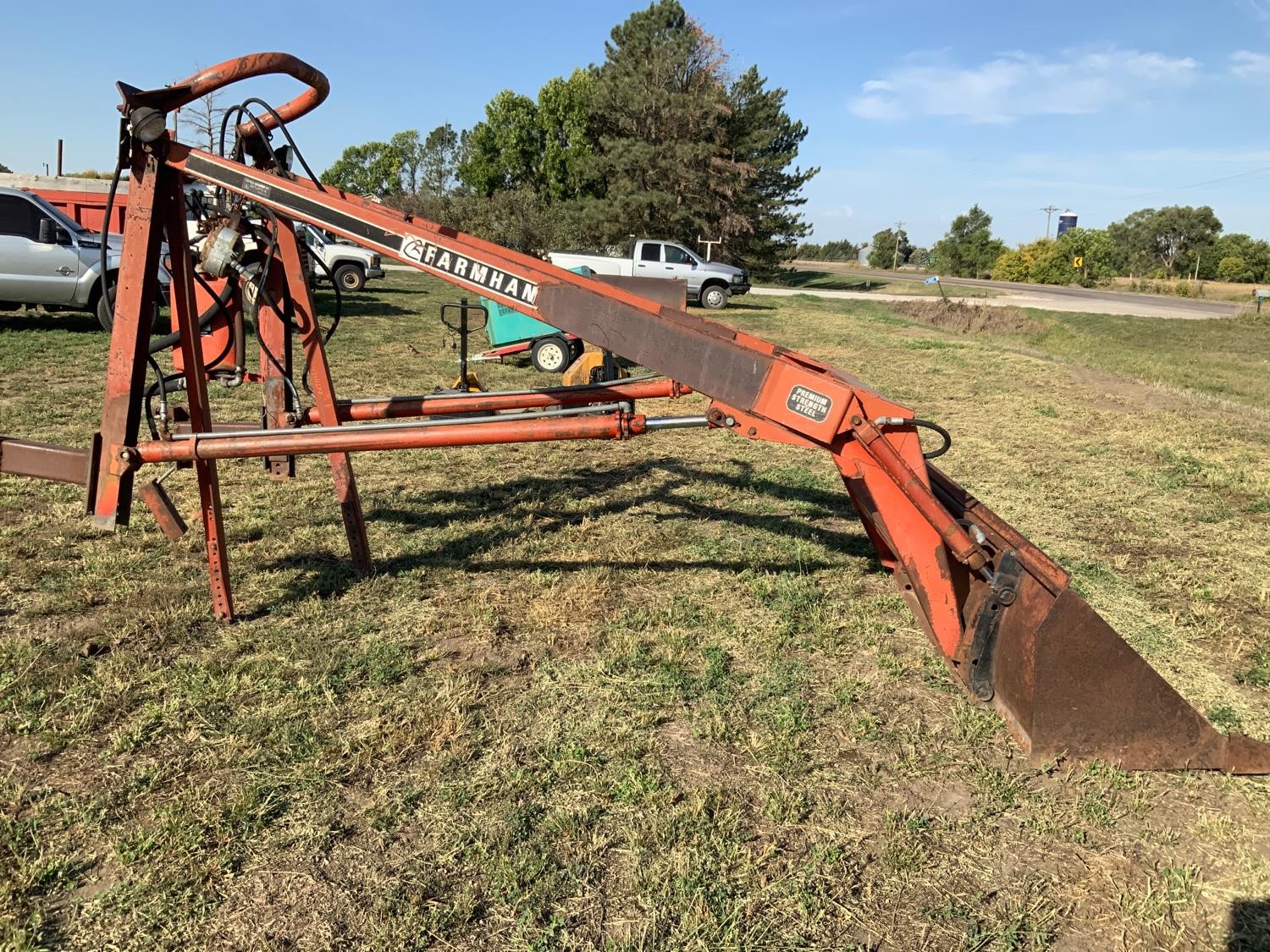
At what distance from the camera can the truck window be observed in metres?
12.5

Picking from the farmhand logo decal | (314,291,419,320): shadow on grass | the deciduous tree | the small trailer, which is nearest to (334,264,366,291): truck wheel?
(314,291,419,320): shadow on grass

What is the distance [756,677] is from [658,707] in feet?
1.73

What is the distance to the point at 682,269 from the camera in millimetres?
25234

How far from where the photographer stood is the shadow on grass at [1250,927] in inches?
96.3

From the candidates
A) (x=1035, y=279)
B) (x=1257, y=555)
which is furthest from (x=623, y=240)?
(x=1257, y=555)

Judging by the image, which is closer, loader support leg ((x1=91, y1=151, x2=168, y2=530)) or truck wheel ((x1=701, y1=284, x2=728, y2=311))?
loader support leg ((x1=91, y1=151, x2=168, y2=530))

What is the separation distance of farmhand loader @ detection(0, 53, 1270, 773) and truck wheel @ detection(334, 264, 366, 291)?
2023 centimetres

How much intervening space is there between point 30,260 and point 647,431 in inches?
518

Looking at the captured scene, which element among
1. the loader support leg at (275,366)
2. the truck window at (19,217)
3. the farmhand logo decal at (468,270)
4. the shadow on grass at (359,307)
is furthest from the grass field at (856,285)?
the farmhand logo decal at (468,270)

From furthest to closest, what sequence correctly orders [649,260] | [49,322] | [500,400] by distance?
[649,260], [49,322], [500,400]

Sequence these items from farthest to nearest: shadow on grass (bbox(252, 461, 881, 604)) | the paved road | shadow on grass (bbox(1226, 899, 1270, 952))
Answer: the paved road
shadow on grass (bbox(252, 461, 881, 604))
shadow on grass (bbox(1226, 899, 1270, 952))

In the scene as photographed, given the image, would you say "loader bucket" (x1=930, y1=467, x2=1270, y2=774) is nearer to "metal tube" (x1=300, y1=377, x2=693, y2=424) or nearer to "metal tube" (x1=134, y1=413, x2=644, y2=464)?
"metal tube" (x1=134, y1=413, x2=644, y2=464)

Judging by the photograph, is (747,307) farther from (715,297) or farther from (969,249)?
(969,249)

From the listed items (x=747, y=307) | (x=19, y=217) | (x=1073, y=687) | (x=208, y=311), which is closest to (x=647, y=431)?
(x=1073, y=687)
